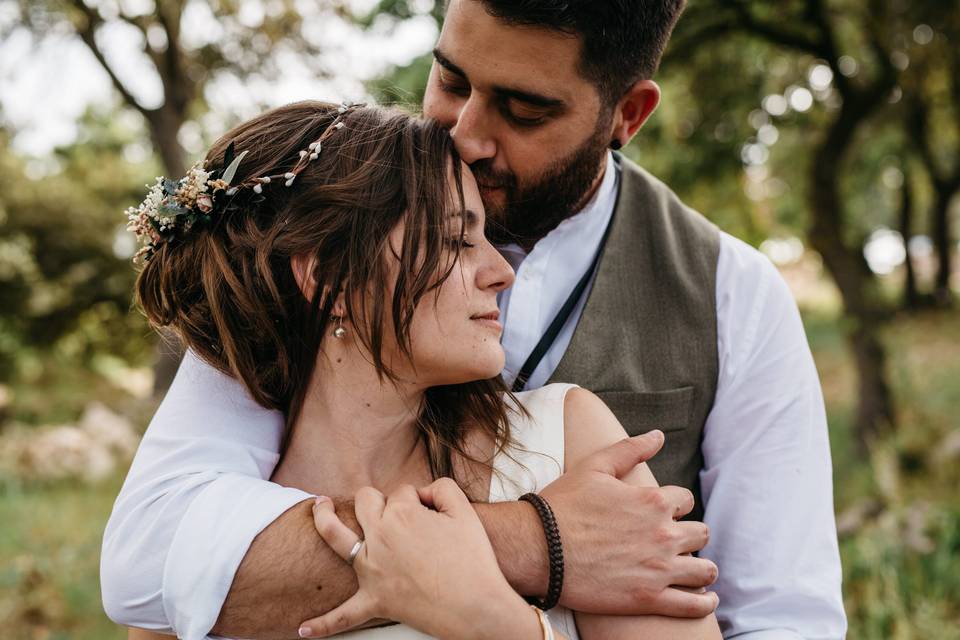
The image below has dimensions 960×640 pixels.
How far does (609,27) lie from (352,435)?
1142 millimetres

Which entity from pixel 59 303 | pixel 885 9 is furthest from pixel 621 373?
pixel 59 303

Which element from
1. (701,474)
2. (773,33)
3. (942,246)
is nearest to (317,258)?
(701,474)

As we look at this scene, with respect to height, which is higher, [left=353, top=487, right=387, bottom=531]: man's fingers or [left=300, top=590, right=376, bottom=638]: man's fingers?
[left=353, top=487, right=387, bottom=531]: man's fingers

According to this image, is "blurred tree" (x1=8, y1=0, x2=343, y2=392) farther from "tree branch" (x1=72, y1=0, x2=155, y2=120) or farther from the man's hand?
the man's hand

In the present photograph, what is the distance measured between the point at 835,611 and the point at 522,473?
2.65 ft

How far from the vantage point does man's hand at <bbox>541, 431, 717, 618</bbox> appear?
1.60 m

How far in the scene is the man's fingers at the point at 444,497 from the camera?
1.60 m

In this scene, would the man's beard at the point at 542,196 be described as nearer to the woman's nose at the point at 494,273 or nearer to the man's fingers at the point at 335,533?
the woman's nose at the point at 494,273

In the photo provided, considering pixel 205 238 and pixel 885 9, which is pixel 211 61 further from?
pixel 205 238

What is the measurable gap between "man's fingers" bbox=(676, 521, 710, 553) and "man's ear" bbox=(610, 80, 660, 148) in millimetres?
1095

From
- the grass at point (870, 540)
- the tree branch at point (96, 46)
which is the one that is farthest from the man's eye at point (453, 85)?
the tree branch at point (96, 46)

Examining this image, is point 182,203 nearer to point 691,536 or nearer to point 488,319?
point 488,319

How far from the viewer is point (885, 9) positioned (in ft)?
21.4

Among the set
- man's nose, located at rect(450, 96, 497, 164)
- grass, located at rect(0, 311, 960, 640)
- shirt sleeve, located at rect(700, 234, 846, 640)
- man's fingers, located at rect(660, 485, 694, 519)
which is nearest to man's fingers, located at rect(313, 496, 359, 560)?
man's fingers, located at rect(660, 485, 694, 519)
